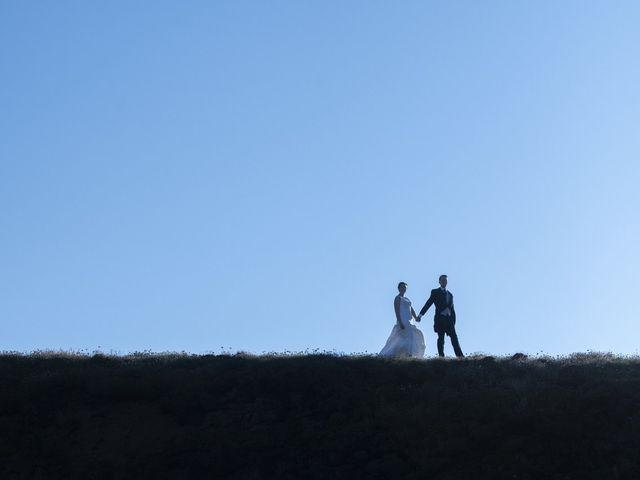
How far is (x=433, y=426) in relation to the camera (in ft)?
72.1

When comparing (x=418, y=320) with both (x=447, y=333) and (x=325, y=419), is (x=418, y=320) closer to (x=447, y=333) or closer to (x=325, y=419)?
(x=447, y=333)

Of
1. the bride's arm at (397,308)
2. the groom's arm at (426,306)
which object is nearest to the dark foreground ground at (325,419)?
the bride's arm at (397,308)

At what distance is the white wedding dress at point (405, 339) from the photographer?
28047 mm

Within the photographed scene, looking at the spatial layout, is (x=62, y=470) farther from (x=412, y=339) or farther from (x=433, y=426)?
(x=412, y=339)

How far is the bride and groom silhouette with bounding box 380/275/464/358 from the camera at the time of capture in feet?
92.4

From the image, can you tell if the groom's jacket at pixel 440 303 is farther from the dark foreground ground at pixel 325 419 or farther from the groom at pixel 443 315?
the dark foreground ground at pixel 325 419

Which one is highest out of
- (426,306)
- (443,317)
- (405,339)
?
(426,306)

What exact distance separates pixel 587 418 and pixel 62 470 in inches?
365

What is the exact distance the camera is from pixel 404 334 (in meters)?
28.2

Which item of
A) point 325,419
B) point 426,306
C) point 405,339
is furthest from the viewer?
point 426,306

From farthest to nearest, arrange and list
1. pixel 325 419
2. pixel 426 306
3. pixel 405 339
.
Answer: pixel 426 306 < pixel 405 339 < pixel 325 419

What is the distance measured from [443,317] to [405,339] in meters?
1.01

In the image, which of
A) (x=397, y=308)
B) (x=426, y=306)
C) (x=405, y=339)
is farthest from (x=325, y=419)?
(x=426, y=306)

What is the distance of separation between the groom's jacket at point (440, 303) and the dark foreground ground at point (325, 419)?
8.75 ft
